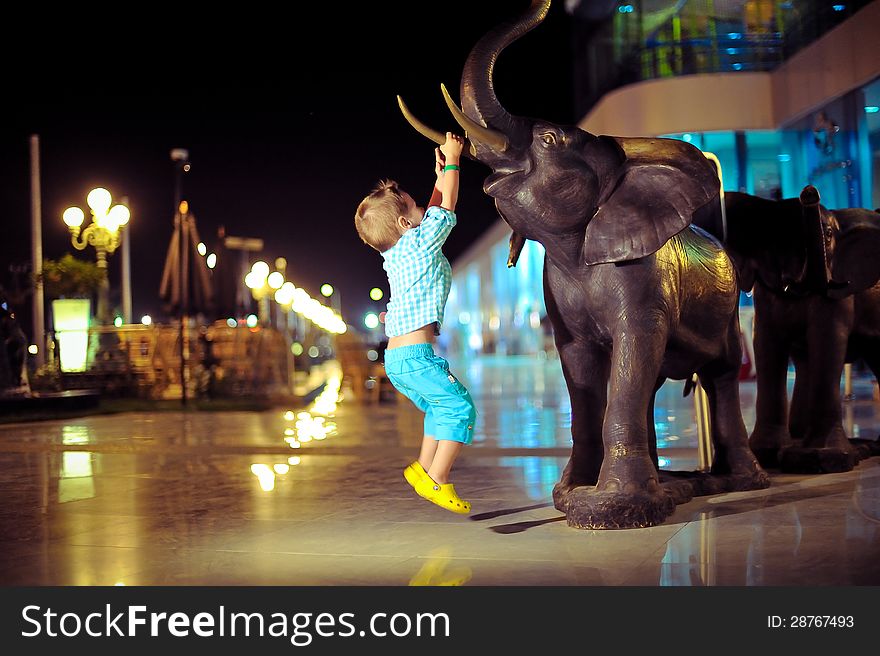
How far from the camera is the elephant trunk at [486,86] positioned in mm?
5258

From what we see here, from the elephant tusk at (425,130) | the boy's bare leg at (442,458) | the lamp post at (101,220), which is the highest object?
the lamp post at (101,220)

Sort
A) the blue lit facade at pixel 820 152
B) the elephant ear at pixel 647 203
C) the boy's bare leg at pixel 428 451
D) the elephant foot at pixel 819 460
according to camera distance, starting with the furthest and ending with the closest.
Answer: the blue lit facade at pixel 820 152 → the elephant foot at pixel 819 460 → the boy's bare leg at pixel 428 451 → the elephant ear at pixel 647 203

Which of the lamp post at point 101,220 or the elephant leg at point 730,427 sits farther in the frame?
the lamp post at point 101,220

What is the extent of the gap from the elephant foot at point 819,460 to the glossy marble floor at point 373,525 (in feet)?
0.65

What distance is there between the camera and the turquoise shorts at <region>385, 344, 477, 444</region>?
5418 millimetres

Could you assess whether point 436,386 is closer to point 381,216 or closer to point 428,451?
point 428,451

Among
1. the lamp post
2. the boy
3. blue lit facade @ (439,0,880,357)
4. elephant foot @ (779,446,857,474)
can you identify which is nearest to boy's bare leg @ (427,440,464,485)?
the boy

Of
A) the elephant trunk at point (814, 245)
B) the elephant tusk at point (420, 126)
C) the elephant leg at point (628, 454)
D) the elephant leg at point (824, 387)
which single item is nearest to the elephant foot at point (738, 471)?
the elephant leg at point (824, 387)

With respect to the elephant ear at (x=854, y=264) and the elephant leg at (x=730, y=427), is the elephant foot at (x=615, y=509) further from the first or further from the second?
the elephant ear at (x=854, y=264)

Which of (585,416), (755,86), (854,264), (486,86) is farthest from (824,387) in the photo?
(755,86)

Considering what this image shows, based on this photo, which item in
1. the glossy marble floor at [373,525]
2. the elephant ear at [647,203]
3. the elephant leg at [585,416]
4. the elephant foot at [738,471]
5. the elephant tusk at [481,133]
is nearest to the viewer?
the glossy marble floor at [373,525]

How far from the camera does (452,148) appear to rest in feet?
17.8

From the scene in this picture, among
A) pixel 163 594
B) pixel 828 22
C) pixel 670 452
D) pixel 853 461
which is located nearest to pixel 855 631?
pixel 163 594

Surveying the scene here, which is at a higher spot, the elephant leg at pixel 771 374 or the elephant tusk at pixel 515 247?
the elephant tusk at pixel 515 247
